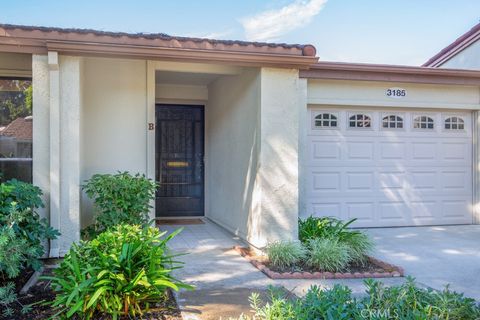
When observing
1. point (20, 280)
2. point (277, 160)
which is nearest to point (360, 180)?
point (277, 160)

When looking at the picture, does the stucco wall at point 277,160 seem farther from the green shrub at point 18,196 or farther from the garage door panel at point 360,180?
the green shrub at point 18,196

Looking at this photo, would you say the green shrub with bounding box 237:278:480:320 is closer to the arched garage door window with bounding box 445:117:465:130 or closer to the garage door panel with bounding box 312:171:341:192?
the garage door panel with bounding box 312:171:341:192

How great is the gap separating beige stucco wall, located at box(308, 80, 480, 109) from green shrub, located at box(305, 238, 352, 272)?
3278 mm


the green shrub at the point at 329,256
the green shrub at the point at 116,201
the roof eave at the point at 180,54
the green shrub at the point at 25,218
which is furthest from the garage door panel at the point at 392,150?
the green shrub at the point at 25,218

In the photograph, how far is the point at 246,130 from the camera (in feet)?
23.2

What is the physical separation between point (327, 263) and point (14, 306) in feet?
11.5

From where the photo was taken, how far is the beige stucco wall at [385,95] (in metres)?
8.26

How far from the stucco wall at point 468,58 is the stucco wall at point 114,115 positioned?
314 inches

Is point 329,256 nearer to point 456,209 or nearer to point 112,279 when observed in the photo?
point 112,279

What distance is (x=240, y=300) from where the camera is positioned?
4332mm

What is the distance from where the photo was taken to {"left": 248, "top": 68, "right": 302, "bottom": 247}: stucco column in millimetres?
6359

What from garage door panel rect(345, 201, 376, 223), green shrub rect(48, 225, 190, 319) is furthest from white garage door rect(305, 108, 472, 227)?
green shrub rect(48, 225, 190, 319)

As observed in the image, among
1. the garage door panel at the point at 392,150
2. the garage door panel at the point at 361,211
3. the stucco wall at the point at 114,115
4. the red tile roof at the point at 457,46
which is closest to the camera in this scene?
the stucco wall at the point at 114,115

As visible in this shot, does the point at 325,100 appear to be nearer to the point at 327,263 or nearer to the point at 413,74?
the point at 413,74
